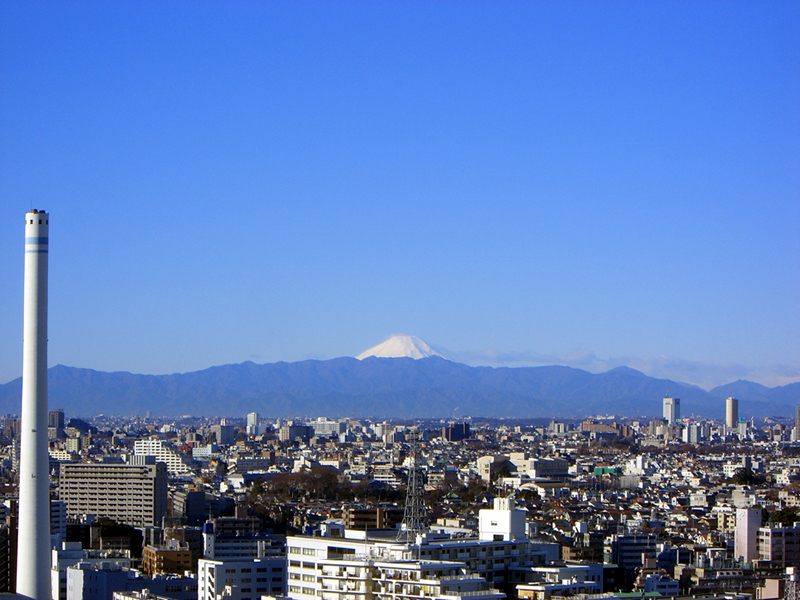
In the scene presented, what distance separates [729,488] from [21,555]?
1944 inches

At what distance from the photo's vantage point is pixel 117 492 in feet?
178

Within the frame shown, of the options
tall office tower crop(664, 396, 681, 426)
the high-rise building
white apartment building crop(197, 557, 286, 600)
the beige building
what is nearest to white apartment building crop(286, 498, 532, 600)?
white apartment building crop(197, 557, 286, 600)

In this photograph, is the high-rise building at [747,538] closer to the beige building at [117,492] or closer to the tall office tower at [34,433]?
the tall office tower at [34,433]

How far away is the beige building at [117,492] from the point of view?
5297 centimetres

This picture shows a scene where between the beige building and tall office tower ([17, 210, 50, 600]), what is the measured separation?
2514cm

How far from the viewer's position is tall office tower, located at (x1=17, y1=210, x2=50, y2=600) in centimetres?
2619

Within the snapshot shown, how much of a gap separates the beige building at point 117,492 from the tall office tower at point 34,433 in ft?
82.5

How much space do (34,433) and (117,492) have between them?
28.2 meters

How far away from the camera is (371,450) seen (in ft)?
360

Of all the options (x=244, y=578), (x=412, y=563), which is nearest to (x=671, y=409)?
(x=244, y=578)

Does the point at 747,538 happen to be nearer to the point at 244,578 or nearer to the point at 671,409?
the point at 244,578

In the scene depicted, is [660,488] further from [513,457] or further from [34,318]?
[34,318]

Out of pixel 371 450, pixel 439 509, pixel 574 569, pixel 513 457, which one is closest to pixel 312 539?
pixel 574 569

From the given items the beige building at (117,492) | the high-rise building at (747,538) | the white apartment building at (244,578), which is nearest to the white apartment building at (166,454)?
the beige building at (117,492)
